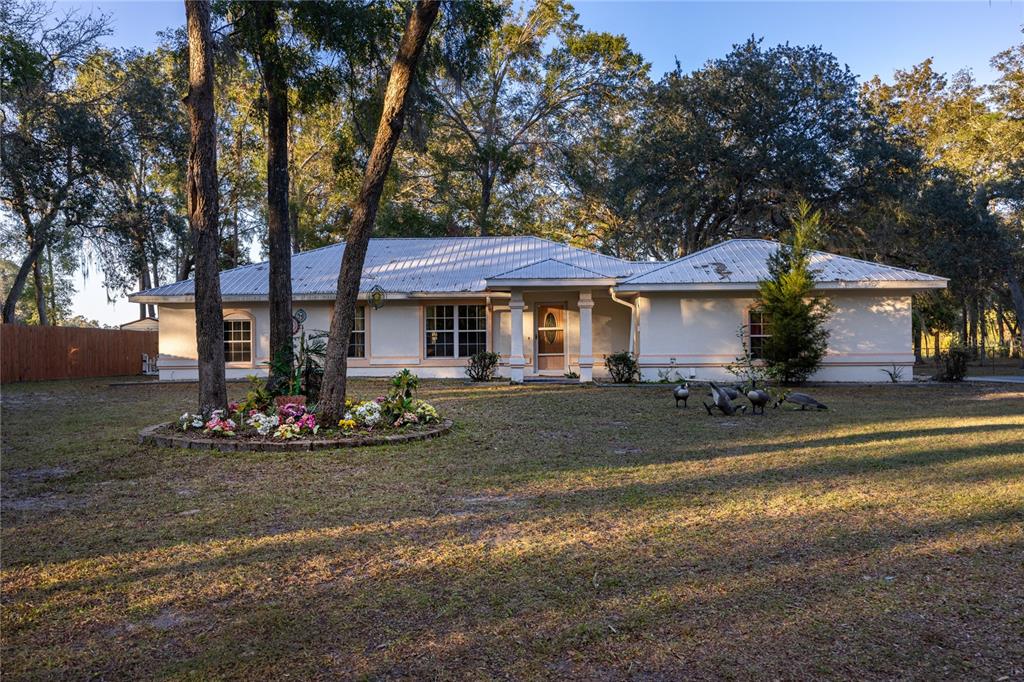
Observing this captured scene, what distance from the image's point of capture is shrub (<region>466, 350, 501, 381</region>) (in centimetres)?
1820

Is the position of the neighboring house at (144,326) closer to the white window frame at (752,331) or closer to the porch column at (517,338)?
the porch column at (517,338)

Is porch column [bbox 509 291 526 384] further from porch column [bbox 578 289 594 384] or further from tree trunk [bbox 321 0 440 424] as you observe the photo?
tree trunk [bbox 321 0 440 424]

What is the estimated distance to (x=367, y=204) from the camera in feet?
27.9

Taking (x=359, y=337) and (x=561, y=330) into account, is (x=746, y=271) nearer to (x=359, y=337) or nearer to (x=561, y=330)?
(x=561, y=330)

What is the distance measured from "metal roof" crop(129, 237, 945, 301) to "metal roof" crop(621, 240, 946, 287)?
3cm

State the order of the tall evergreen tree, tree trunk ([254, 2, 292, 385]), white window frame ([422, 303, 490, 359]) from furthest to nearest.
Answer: white window frame ([422, 303, 490, 359]), the tall evergreen tree, tree trunk ([254, 2, 292, 385])

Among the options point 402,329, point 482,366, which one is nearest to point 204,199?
point 482,366

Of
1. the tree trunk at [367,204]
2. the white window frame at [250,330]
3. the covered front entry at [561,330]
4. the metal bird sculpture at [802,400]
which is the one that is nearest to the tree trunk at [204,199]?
the tree trunk at [367,204]

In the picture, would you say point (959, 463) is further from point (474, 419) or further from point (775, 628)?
point (474, 419)

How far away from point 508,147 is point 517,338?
554 inches

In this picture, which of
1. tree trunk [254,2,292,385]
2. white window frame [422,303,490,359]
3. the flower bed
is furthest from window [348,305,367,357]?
the flower bed

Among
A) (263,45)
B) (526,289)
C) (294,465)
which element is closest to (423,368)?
(526,289)

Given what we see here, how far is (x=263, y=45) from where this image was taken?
10.3 metres

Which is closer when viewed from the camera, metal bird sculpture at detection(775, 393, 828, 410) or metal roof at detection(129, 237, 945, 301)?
metal bird sculpture at detection(775, 393, 828, 410)
